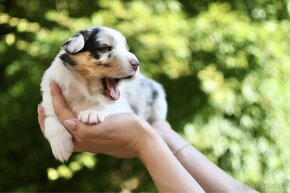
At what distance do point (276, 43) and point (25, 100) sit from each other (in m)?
2.18

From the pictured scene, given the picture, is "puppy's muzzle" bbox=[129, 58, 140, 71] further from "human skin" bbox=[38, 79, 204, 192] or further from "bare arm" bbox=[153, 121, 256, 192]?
"bare arm" bbox=[153, 121, 256, 192]

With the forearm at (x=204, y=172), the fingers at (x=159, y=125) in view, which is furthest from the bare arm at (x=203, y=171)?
the fingers at (x=159, y=125)

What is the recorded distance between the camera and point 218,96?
3939 mm

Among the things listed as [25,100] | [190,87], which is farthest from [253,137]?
[25,100]

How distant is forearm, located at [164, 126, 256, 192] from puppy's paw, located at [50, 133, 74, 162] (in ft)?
1.97

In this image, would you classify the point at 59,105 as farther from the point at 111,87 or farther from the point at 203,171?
the point at 203,171

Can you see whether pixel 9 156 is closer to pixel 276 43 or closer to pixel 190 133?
pixel 190 133

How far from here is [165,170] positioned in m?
2.13

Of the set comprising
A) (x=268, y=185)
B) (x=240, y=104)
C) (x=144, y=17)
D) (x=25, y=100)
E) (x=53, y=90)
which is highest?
(x=53, y=90)

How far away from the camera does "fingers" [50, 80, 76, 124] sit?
252cm

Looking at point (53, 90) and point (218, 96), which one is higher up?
point (53, 90)

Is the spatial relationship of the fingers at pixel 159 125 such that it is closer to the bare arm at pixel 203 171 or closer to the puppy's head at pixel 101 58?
the bare arm at pixel 203 171

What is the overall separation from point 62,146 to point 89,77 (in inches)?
14.3

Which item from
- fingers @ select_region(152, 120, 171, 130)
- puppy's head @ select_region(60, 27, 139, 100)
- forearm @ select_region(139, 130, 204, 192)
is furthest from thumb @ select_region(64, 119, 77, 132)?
fingers @ select_region(152, 120, 171, 130)
